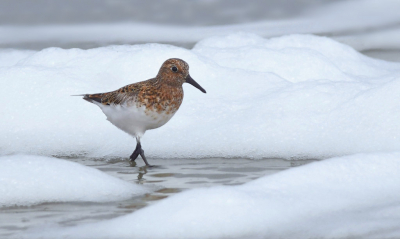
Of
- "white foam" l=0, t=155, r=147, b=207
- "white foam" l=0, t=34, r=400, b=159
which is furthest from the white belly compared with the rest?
"white foam" l=0, t=155, r=147, b=207

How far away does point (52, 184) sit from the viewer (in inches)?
166

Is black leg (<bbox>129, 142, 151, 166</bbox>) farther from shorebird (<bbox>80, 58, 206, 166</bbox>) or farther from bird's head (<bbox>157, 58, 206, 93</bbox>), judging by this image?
bird's head (<bbox>157, 58, 206, 93</bbox>)

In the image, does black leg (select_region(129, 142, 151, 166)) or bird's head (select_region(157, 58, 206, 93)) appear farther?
bird's head (select_region(157, 58, 206, 93))

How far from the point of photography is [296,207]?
370cm

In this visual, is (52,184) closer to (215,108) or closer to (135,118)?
(135,118)

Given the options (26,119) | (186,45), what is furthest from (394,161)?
(186,45)

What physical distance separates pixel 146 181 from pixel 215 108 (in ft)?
6.07

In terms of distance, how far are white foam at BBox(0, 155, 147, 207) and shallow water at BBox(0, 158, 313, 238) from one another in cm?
11

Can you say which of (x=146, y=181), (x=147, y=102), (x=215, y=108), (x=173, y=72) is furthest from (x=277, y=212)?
(x=215, y=108)

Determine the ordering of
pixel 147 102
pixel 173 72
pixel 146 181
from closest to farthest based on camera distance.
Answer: pixel 146 181
pixel 147 102
pixel 173 72

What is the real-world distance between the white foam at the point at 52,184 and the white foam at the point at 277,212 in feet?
2.15

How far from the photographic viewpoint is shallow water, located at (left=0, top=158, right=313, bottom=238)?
12.1ft

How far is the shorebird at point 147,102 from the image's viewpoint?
5562mm

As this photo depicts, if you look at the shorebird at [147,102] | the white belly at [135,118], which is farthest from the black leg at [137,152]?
the white belly at [135,118]
